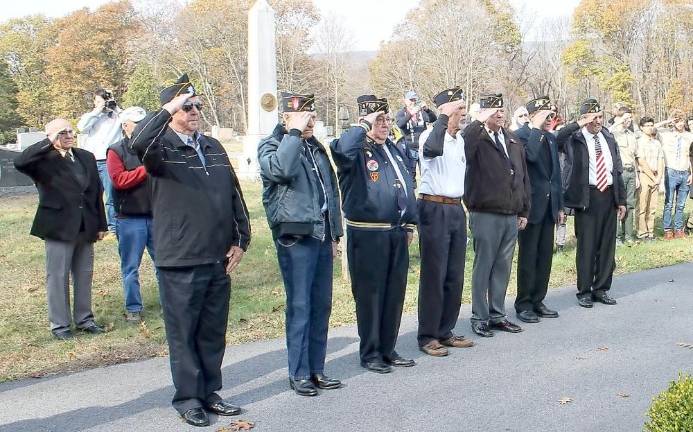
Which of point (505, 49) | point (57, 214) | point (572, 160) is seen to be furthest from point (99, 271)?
point (505, 49)

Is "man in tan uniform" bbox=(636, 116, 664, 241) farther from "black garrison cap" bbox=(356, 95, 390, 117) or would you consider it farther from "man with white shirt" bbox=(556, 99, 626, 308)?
"black garrison cap" bbox=(356, 95, 390, 117)

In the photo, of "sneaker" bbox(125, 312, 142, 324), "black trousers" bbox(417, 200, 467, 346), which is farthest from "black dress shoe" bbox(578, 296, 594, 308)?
"sneaker" bbox(125, 312, 142, 324)

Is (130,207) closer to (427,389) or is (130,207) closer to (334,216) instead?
(334,216)

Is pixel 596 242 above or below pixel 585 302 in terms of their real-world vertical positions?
above

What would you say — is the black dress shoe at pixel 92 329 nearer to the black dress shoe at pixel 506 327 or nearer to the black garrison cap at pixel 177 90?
the black garrison cap at pixel 177 90

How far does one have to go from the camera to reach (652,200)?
1462 cm

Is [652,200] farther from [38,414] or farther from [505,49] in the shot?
[505,49]

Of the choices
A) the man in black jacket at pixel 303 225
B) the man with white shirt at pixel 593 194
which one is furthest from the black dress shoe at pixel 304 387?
the man with white shirt at pixel 593 194

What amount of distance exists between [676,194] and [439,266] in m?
9.54

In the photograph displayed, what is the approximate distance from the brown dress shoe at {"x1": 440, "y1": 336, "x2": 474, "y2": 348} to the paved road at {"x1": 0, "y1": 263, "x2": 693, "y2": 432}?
12 centimetres

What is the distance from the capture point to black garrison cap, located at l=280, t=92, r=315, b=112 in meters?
5.73

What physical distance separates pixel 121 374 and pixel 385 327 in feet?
7.01

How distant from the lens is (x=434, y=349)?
22.9ft

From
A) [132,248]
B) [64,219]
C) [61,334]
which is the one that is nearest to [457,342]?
[132,248]
